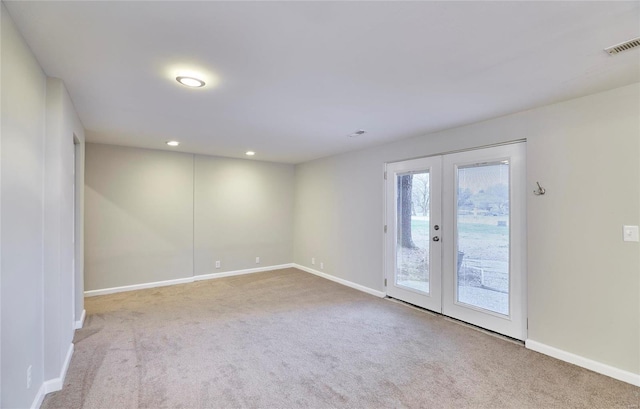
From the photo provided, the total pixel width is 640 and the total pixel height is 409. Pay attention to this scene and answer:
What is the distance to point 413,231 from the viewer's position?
4336 millimetres

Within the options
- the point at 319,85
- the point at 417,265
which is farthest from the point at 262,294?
the point at 319,85

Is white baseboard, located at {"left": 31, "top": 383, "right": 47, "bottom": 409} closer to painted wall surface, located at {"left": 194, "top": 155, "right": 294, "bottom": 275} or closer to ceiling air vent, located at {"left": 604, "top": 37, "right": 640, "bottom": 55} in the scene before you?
painted wall surface, located at {"left": 194, "top": 155, "right": 294, "bottom": 275}

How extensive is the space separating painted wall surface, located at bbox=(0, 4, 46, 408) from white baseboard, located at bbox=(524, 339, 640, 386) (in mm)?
4038

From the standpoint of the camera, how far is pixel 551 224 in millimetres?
2914

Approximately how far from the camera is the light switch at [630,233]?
8.01 feet

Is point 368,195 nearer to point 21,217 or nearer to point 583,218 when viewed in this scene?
point 583,218

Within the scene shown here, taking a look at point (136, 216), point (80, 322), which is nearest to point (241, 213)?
point (136, 216)

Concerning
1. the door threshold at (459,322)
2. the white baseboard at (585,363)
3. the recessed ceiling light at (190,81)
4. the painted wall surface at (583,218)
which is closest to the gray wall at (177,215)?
the door threshold at (459,322)

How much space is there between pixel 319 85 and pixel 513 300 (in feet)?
9.69

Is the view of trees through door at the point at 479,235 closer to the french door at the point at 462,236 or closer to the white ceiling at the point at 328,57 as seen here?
the french door at the point at 462,236

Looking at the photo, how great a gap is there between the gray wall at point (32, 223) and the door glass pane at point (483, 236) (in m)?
3.98

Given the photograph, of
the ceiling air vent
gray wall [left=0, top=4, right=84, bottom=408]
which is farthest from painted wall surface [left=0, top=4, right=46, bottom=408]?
the ceiling air vent

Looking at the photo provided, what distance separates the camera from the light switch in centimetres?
244

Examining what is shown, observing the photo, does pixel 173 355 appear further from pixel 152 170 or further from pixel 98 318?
pixel 152 170
